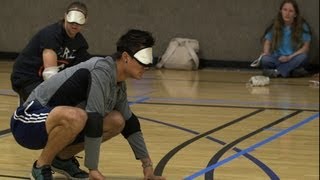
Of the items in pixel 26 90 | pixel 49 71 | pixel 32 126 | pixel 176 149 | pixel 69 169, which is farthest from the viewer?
pixel 176 149

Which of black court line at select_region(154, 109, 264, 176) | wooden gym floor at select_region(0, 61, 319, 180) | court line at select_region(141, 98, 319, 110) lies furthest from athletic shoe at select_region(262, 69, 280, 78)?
black court line at select_region(154, 109, 264, 176)

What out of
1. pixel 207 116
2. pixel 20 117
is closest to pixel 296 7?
pixel 207 116

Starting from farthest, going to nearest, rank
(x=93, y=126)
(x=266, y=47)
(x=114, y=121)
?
(x=266, y=47), (x=114, y=121), (x=93, y=126)

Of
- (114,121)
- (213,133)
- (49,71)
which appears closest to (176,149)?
(213,133)

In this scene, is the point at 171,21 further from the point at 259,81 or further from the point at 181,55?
the point at 259,81

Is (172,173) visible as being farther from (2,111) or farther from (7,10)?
(7,10)

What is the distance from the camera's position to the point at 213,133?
5.53 m

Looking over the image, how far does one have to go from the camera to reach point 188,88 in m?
8.28

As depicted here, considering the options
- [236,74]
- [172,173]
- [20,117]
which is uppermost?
[20,117]

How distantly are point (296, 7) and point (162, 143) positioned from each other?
5.07 metres

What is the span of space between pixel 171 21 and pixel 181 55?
28.0 inches

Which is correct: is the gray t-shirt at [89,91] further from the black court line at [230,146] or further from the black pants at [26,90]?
the black pants at [26,90]

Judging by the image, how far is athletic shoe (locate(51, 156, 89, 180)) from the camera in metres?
3.96

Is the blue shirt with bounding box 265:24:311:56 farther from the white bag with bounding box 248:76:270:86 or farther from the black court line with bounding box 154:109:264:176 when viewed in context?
the black court line with bounding box 154:109:264:176
